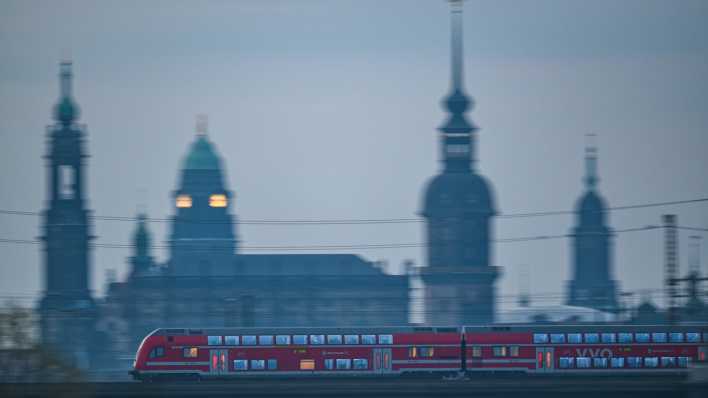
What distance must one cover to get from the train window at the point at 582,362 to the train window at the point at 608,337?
1.30 meters

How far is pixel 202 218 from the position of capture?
169375 millimetres

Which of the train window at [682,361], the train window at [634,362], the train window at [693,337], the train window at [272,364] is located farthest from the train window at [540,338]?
the train window at [272,364]

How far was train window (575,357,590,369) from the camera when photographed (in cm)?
6606

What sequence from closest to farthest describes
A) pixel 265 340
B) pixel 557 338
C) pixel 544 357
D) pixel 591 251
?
1. pixel 544 357
2. pixel 557 338
3. pixel 265 340
4. pixel 591 251

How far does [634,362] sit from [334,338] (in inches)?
560

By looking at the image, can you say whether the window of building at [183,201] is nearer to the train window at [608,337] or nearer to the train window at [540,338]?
the train window at [540,338]

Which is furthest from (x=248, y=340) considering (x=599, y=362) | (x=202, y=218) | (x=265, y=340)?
(x=202, y=218)

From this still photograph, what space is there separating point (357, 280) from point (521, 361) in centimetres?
8266

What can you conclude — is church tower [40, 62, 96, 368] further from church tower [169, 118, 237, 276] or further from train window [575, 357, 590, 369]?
train window [575, 357, 590, 369]

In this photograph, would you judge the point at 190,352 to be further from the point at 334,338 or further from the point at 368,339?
the point at 368,339

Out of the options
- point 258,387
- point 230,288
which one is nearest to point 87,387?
point 258,387

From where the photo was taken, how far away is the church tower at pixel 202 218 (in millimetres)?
164500

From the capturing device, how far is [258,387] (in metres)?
53.2

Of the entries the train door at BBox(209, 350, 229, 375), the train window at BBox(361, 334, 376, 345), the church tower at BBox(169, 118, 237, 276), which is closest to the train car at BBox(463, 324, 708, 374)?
the train window at BBox(361, 334, 376, 345)
